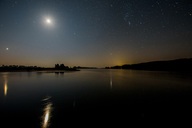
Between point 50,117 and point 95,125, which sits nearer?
point 95,125

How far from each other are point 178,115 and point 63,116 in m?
11.0

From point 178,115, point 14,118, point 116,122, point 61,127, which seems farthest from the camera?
point 178,115

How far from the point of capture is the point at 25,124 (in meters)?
8.30

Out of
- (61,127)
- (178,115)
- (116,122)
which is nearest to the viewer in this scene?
(61,127)

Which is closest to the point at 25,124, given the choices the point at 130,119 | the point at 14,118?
Result: the point at 14,118

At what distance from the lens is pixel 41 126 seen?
26.3 feet

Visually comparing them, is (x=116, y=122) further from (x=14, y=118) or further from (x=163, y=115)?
(x=14, y=118)

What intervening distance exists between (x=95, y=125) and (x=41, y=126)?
13.6 feet

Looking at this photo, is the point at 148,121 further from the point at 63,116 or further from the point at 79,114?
the point at 63,116

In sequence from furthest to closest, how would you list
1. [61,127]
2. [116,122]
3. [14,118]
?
1. [14,118]
2. [116,122]
3. [61,127]

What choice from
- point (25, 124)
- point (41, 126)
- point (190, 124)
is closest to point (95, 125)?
point (41, 126)

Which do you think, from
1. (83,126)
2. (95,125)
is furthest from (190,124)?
(83,126)

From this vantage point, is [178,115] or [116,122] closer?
[116,122]

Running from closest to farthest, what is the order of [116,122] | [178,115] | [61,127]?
[61,127] → [116,122] → [178,115]
